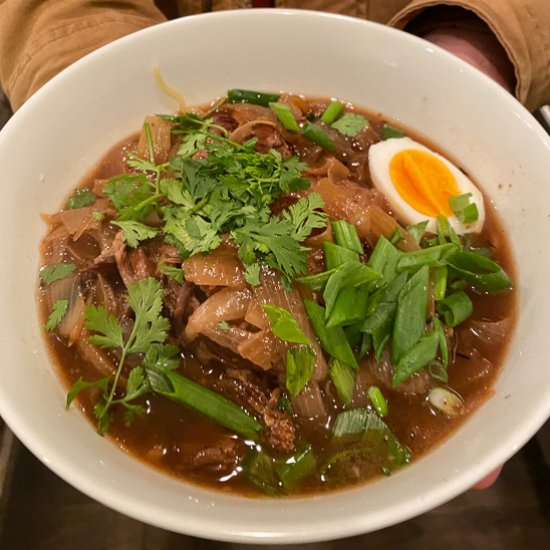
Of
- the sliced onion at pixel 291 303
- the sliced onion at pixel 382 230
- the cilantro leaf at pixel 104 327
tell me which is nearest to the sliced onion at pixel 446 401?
the sliced onion at pixel 291 303

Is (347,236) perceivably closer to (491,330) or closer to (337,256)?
(337,256)

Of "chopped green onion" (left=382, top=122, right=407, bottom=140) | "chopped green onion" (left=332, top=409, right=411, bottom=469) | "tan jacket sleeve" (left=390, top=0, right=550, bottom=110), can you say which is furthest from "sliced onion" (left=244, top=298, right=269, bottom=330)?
"tan jacket sleeve" (left=390, top=0, right=550, bottom=110)

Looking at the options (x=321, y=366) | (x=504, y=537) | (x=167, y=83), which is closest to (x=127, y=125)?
(x=167, y=83)

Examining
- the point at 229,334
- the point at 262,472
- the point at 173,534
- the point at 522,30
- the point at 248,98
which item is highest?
the point at 522,30

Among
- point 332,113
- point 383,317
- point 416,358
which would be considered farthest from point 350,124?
point 416,358

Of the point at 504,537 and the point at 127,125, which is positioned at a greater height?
the point at 127,125

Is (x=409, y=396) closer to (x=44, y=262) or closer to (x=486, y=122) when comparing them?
(x=486, y=122)

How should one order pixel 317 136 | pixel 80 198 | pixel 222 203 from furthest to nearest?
pixel 317 136 < pixel 80 198 < pixel 222 203
